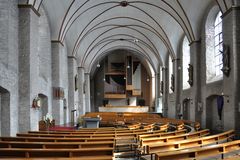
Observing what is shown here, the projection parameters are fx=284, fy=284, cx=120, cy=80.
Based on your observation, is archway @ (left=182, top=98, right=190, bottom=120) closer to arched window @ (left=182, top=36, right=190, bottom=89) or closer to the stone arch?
arched window @ (left=182, top=36, right=190, bottom=89)

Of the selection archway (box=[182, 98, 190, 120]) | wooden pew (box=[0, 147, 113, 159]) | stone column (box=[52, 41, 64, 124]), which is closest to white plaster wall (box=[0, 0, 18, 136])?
wooden pew (box=[0, 147, 113, 159])

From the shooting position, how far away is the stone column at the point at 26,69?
12.0 m

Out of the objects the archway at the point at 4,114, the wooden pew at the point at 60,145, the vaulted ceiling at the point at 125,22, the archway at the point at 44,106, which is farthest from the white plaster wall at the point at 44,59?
the wooden pew at the point at 60,145

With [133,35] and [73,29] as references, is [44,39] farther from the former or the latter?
[133,35]

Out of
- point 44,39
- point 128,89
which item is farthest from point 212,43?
point 128,89

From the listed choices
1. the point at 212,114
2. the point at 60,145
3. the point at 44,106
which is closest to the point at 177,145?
the point at 60,145

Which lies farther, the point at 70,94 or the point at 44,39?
the point at 70,94

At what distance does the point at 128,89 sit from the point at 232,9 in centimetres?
2516

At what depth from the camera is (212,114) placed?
16047 millimetres

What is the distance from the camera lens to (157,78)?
107 ft

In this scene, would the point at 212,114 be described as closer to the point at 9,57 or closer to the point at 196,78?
the point at 196,78

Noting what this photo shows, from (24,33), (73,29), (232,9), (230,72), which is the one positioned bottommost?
(230,72)

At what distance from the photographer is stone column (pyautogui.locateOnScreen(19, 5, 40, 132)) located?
12023 mm

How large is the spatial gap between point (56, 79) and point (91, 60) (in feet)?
46.3
